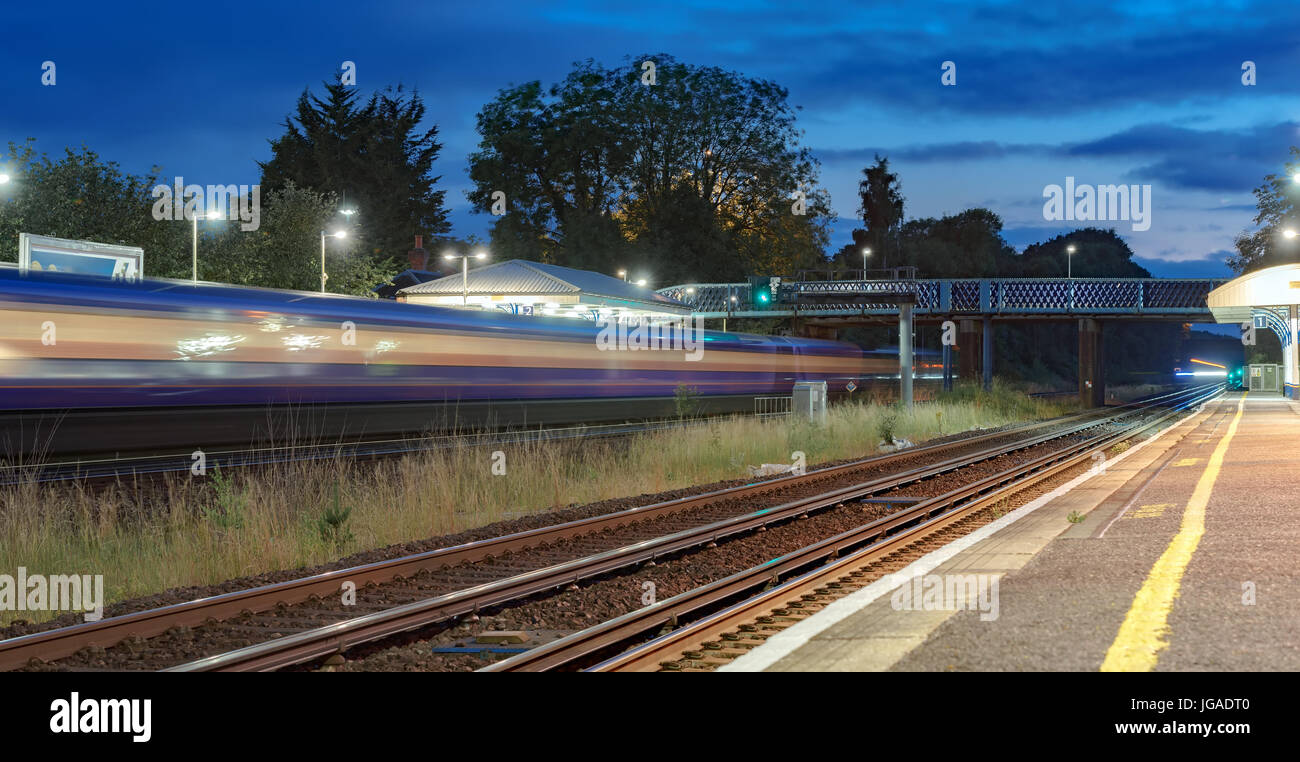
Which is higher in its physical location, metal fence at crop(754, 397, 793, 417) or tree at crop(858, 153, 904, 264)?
tree at crop(858, 153, 904, 264)

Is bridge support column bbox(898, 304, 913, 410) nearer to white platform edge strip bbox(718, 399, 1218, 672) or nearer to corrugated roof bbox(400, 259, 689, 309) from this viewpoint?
corrugated roof bbox(400, 259, 689, 309)

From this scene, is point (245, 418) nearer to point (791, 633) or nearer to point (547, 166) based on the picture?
point (791, 633)

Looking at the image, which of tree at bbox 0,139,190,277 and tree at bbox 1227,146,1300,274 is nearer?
tree at bbox 0,139,190,277

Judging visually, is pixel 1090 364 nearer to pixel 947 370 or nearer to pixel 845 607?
pixel 947 370

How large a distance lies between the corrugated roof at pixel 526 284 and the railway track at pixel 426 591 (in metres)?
17.5

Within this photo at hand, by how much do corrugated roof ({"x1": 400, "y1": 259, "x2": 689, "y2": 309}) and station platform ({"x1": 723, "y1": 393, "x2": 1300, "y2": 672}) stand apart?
67.6 ft

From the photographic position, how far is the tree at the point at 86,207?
3888 centimetres

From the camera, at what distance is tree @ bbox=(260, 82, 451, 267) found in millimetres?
75625

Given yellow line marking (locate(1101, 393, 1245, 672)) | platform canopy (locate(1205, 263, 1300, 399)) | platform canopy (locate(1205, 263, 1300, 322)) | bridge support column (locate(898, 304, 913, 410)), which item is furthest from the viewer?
platform canopy (locate(1205, 263, 1300, 399))

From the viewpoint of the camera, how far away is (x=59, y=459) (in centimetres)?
1399

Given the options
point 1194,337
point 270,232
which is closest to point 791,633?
point 270,232

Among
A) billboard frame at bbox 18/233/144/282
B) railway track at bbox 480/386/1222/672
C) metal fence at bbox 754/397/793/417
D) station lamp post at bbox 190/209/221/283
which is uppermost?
station lamp post at bbox 190/209/221/283

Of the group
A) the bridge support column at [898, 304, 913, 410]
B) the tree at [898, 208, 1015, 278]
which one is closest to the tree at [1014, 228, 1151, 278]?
the tree at [898, 208, 1015, 278]

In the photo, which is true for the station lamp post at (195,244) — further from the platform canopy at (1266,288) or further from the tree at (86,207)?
the platform canopy at (1266,288)
